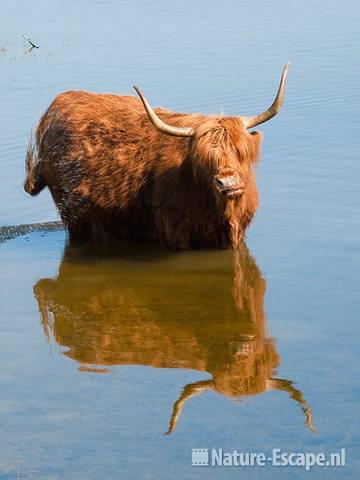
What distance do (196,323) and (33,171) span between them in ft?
9.89

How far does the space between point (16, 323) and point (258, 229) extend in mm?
2422

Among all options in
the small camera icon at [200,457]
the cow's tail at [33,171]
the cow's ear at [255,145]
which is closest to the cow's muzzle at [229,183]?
the cow's ear at [255,145]

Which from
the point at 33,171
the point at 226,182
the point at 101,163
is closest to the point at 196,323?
the point at 226,182

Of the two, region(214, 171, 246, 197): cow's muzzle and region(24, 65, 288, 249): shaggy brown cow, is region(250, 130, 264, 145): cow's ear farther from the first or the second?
region(214, 171, 246, 197): cow's muzzle

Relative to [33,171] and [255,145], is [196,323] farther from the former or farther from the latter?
[33,171]

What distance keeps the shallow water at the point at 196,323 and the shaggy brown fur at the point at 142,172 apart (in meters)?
0.23

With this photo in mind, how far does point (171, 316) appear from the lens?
285 inches

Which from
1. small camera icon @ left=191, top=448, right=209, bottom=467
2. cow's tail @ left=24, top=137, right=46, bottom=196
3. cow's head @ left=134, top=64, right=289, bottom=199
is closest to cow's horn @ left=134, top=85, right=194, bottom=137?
cow's head @ left=134, top=64, right=289, bottom=199

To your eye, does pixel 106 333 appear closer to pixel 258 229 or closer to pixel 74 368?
pixel 74 368

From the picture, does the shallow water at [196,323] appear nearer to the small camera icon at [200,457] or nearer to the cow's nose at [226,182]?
the small camera icon at [200,457]

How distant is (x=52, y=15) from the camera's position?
71.3 feet

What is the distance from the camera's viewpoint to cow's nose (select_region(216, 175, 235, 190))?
801cm

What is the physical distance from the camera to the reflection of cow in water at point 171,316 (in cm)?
626

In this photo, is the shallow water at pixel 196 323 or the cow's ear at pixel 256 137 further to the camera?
the cow's ear at pixel 256 137
